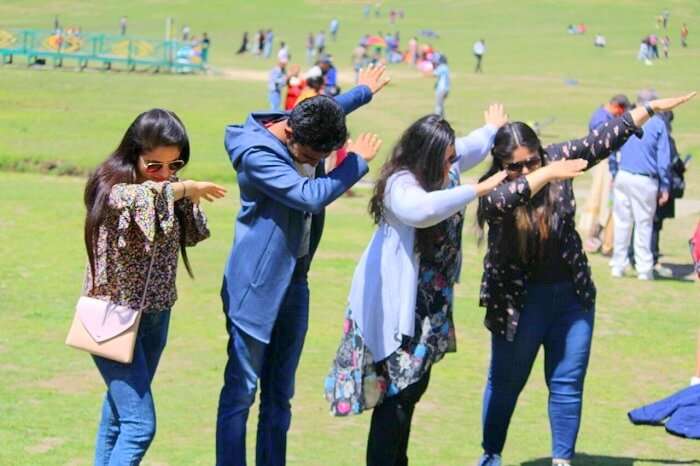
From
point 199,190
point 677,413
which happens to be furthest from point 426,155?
point 677,413

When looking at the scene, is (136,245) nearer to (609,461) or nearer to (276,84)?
(609,461)

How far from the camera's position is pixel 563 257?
21.3 ft

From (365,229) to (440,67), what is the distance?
16399mm

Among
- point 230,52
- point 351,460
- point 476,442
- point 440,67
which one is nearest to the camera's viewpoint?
point 351,460

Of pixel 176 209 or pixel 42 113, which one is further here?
pixel 42 113

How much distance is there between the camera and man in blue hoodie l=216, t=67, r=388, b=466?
18.1 ft

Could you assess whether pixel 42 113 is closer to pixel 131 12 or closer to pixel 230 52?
pixel 230 52

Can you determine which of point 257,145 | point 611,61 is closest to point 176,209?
point 257,145

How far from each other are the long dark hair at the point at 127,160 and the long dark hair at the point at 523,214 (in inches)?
66.1

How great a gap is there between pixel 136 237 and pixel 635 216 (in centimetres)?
914

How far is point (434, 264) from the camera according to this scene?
6.05 m

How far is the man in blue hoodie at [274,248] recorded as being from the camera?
5.53m

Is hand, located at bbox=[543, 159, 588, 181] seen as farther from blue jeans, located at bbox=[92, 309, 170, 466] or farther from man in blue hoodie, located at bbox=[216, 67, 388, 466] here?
blue jeans, located at bbox=[92, 309, 170, 466]

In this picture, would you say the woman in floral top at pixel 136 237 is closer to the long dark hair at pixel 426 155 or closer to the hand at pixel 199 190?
the hand at pixel 199 190
